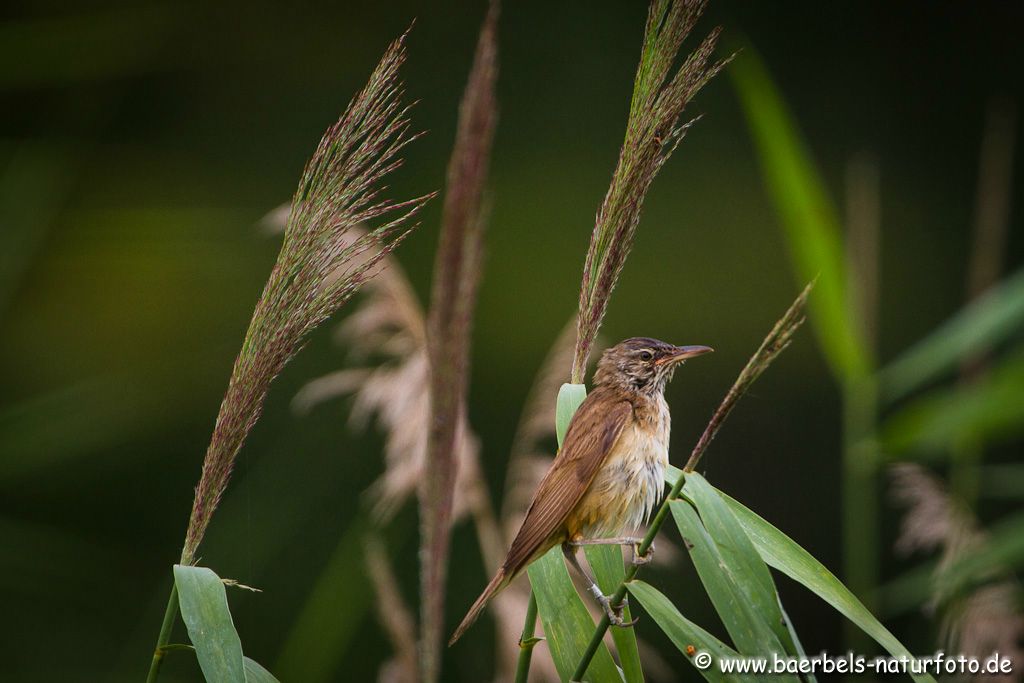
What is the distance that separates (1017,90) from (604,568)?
6.63 metres

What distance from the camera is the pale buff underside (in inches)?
79.1

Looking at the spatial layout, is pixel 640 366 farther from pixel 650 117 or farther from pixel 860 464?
pixel 650 117

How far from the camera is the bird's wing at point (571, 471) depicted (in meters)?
1.79

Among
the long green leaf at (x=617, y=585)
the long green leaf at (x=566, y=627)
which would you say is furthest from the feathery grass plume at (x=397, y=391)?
the long green leaf at (x=566, y=627)

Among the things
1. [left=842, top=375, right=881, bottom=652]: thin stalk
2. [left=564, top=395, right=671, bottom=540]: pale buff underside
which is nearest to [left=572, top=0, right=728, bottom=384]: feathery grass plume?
[left=564, top=395, right=671, bottom=540]: pale buff underside

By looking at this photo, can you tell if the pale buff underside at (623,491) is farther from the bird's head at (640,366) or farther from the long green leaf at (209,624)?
the long green leaf at (209,624)

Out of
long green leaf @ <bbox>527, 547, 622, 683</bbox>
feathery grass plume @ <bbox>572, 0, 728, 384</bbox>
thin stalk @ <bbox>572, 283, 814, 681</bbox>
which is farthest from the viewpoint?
long green leaf @ <bbox>527, 547, 622, 683</bbox>

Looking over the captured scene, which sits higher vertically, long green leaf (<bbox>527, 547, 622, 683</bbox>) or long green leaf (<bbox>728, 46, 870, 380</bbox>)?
long green leaf (<bbox>728, 46, 870, 380</bbox>)

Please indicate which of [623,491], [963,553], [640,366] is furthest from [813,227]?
[963,553]

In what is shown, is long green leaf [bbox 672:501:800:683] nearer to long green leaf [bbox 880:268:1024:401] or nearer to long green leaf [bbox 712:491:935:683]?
long green leaf [bbox 712:491:935:683]

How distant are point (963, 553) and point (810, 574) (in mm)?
1089

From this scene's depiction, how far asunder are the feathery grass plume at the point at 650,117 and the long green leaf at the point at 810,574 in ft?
1.22

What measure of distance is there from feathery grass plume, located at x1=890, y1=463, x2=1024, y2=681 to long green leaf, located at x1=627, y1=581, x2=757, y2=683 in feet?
3.60

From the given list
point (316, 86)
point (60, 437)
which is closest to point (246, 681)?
point (60, 437)
